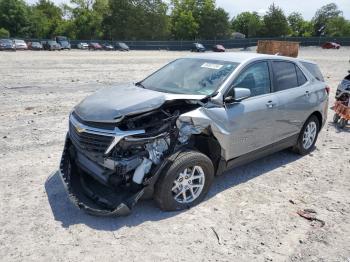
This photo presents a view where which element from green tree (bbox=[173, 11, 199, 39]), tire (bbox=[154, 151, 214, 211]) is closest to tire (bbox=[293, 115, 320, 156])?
tire (bbox=[154, 151, 214, 211])

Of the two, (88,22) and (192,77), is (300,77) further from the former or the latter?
(88,22)

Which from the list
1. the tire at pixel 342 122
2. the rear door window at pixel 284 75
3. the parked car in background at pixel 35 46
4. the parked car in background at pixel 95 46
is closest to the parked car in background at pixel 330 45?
the parked car in background at pixel 95 46

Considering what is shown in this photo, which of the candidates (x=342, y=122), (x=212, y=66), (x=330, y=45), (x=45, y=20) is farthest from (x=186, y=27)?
(x=212, y=66)

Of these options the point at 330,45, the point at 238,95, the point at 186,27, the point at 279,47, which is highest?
the point at 186,27

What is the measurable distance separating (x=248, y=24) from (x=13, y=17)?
194 feet

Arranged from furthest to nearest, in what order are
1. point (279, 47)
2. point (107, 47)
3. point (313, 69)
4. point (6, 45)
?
point (107, 47) → point (6, 45) → point (279, 47) → point (313, 69)

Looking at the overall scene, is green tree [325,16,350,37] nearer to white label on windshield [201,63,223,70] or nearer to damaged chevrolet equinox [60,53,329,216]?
damaged chevrolet equinox [60,53,329,216]

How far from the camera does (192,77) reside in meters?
5.02

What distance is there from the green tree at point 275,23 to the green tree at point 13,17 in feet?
178

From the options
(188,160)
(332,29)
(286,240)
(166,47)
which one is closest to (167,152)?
(188,160)

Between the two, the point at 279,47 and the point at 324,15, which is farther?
the point at 324,15

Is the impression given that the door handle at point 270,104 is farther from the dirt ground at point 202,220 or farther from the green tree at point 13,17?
the green tree at point 13,17

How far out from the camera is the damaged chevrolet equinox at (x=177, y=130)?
3.94m

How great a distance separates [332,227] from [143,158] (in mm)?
2352
